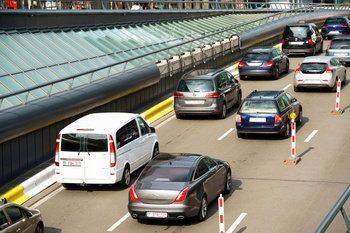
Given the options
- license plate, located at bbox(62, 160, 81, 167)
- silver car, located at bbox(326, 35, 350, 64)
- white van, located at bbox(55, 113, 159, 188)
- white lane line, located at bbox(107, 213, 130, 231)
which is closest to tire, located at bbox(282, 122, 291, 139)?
white van, located at bbox(55, 113, 159, 188)

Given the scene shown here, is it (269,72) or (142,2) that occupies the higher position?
(142,2)

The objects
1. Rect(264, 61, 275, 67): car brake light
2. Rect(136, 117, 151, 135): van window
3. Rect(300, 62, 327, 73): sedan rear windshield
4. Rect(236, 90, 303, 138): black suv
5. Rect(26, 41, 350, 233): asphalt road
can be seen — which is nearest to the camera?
Rect(26, 41, 350, 233): asphalt road

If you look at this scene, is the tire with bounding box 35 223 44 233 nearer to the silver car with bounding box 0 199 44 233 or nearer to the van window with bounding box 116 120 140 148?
the silver car with bounding box 0 199 44 233

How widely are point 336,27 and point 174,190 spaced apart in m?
40.0

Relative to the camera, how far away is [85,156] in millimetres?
19453

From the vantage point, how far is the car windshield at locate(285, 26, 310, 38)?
43.0m

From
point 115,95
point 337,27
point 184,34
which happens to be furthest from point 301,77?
point 337,27

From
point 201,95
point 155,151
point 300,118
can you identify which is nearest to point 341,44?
point 300,118

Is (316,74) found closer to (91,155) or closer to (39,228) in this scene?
(91,155)

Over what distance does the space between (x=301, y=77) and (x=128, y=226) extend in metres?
17.2

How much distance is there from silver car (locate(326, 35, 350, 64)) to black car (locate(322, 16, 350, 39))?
46.5 feet

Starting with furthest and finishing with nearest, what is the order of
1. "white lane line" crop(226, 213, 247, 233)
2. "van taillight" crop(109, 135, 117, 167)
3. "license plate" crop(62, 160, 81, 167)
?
1. "license plate" crop(62, 160, 81, 167)
2. "van taillight" crop(109, 135, 117, 167)
3. "white lane line" crop(226, 213, 247, 233)

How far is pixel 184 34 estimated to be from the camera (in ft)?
142

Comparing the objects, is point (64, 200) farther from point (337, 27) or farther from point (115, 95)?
point (337, 27)
